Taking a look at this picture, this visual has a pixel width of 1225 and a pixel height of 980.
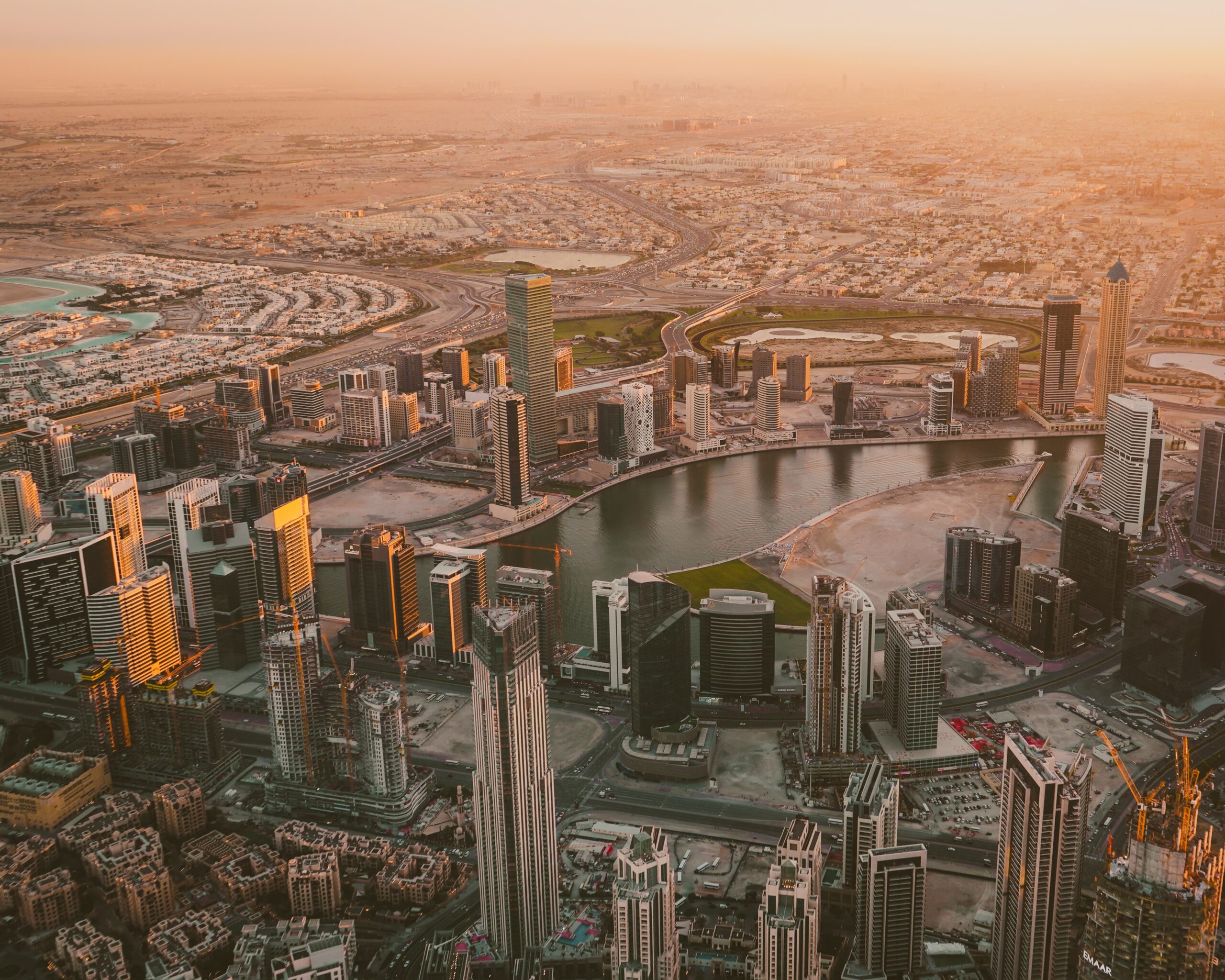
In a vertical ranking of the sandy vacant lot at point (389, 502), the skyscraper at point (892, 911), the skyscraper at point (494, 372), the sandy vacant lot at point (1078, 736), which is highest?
the skyscraper at point (494, 372)

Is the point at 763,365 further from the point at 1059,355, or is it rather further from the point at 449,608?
the point at 449,608

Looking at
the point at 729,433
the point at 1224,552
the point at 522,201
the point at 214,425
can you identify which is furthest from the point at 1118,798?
the point at 522,201

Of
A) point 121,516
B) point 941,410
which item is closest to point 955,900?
point 121,516

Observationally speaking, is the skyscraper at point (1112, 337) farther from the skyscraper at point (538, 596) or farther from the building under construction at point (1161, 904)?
the building under construction at point (1161, 904)

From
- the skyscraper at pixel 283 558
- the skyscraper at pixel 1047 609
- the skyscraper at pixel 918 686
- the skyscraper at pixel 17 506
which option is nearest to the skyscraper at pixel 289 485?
the skyscraper at pixel 283 558

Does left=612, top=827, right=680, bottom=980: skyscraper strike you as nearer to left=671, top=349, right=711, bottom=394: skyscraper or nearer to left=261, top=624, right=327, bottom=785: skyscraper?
left=261, top=624, right=327, bottom=785: skyscraper

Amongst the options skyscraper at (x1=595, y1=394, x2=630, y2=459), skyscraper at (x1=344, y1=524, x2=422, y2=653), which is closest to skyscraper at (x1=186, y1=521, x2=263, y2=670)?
skyscraper at (x1=344, y1=524, x2=422, y2=653)

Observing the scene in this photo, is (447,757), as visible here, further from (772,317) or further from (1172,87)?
(1172,87)
